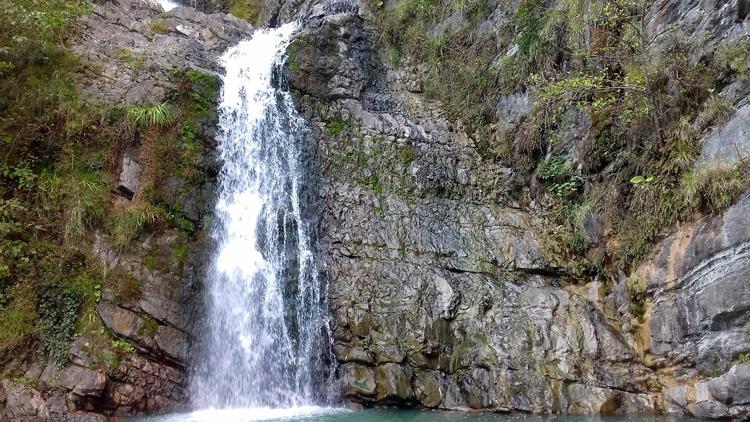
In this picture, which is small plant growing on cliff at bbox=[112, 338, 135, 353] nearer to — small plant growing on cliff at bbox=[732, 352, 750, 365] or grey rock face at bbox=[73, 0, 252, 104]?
grey rock face at bbox=[73, 0, 252, 104]

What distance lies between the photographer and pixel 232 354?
8.26 meters

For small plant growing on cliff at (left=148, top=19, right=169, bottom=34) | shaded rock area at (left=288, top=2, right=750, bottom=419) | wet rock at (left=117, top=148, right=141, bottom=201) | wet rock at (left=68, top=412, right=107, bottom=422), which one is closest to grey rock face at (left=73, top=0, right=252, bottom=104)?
small plant growing on cliff at (left=148, top=19, right=169, bottom=34)

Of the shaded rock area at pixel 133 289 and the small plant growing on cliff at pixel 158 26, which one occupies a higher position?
the small plant growing on cliff at pixel 158 26

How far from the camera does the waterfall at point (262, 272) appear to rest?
26.6ft

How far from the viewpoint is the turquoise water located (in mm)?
6863

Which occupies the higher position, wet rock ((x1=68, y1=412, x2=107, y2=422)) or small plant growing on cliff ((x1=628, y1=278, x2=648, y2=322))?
small plant growing on cliff ((x1=628, y1=278, x2=648, y2=322))

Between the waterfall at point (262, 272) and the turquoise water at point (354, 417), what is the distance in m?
0.45

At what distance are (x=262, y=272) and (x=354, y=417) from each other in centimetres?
327

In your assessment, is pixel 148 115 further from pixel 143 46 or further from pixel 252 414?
pixel 252 414

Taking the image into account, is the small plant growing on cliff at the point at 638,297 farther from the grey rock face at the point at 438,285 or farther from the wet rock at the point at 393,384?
the wet rock at the point at 393,384

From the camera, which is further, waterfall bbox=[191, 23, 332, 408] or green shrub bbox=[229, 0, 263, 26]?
green shrub bbox=[229, 0, 263, 26]

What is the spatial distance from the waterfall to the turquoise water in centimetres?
45

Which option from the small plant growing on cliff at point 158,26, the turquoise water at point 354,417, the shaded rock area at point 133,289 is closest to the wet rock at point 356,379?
the turquoise water at point 354,417

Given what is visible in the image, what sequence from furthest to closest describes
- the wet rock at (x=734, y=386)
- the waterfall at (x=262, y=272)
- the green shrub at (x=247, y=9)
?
the green shrub at (x=247, y=9) < the waterfall at (x=262, y=272) < the wet rock at (x=734, y=386)
